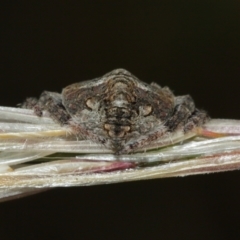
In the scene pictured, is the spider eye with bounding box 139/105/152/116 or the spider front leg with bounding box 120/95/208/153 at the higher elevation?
the spider eye with bounding box 139/105/152/116

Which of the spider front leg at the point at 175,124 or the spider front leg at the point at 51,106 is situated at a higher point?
the spider front leg at the point at 51,106

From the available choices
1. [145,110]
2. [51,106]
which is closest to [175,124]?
[145,110]

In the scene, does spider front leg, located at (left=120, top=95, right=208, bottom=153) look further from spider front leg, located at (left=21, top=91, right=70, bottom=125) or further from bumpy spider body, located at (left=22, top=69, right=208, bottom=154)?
spider front leg, located at (left=21, top=91, right=70, bottom=125)

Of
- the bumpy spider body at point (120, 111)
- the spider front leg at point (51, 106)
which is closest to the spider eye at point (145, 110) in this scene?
the bumpy spider body at point (120, 111)

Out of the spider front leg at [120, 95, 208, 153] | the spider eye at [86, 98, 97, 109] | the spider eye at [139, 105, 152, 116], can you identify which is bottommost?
the spider front leg at [120, 95, 208, 153]

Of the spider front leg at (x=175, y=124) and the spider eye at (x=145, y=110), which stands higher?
the spider eye at (x=145, y=110)

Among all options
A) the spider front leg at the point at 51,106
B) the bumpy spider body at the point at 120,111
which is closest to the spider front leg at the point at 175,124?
the bumpy spider body at the point at 120,111

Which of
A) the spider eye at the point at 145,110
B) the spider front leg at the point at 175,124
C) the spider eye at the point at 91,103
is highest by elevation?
the spider eye at the point at 91,103

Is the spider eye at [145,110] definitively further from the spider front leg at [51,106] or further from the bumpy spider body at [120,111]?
the spider front leg at [51,106]

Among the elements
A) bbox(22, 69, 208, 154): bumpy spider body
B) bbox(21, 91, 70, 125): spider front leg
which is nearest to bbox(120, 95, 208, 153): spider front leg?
bbox(22, 69, 208, 154): bumpy spider body
